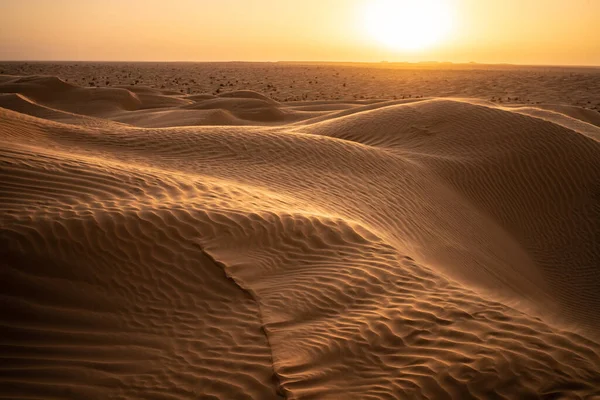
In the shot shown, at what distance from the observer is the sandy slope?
390cm

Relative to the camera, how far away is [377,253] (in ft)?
20.1

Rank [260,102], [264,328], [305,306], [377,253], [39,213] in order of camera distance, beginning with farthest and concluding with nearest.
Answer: [260,102] → [377,253] → [39,213] → [305,306] → [264,328]

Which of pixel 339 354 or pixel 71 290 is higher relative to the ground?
pixel 71 290

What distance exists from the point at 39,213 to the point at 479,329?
461 cm

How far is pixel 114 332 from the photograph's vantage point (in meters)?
4.24

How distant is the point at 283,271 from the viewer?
5.59 meters

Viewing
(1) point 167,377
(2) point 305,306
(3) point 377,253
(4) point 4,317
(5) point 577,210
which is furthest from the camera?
(5) point 577,210

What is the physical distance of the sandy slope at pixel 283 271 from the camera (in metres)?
3.90

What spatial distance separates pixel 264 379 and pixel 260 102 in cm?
2072

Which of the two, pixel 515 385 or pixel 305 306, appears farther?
pixel 305 306

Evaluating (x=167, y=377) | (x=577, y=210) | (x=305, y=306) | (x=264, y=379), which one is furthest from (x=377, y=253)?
(x=577, y=210)

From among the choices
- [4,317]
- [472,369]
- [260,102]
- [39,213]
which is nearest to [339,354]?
[472,369]

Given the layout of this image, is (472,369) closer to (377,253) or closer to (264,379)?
(264,379)

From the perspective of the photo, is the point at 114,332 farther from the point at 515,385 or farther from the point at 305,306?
the point at 515,385
